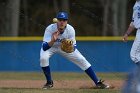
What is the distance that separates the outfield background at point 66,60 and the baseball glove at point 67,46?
686 centimetres

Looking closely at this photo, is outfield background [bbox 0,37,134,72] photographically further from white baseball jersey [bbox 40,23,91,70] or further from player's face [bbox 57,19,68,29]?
player's face [bbox 57,19,68,29]

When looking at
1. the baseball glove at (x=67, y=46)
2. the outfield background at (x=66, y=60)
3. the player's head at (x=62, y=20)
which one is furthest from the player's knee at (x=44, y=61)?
the outfield background at (x=66, y=60)

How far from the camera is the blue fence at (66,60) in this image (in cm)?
1795

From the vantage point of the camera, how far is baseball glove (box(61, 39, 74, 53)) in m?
10.8

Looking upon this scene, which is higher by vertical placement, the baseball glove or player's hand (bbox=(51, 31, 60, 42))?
player's hand (bbox=(51, 31, 60, 42))

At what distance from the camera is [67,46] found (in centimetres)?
1075

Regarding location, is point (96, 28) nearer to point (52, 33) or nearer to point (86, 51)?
point (86, 51)

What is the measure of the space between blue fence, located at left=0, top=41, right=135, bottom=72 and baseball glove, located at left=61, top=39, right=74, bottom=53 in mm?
6931

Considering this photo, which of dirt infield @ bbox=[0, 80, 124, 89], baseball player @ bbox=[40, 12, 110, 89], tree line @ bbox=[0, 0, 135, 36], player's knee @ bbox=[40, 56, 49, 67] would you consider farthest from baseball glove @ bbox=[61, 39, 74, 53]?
tree line @ bbox=[0, 0, 135, 36]

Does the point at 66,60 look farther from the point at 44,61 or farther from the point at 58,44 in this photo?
the point at 44,61

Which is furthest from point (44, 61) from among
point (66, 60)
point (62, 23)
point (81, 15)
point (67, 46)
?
point (81, 15)

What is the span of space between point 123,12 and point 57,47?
22.6 meters

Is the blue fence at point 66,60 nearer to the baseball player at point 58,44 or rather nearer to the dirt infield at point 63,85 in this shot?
the dirt infield at point 63,85

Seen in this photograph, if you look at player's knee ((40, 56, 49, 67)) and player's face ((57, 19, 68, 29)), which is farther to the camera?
player's knee ((40, 56, 49, 67))
